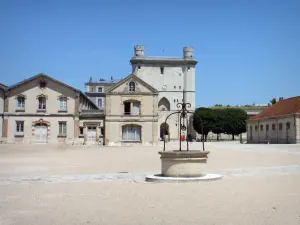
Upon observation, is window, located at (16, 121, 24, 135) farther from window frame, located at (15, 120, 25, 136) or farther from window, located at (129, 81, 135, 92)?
window, located at (129, 81, 135, 92)

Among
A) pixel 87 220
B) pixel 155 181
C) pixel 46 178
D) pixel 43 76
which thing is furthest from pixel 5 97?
pixel 87 220

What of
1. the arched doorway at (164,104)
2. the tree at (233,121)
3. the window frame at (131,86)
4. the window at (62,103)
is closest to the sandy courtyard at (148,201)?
the window frame at (131,86)

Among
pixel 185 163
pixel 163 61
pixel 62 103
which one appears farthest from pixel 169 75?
pixel 185 163

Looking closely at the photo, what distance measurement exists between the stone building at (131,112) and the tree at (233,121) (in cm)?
2980

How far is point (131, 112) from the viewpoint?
129 ft

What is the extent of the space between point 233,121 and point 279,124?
2185 cm

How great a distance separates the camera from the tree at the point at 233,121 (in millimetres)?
66625

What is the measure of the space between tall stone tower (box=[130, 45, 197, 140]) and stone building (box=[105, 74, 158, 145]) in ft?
98.9

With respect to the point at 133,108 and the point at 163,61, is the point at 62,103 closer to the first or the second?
the point at 133,108

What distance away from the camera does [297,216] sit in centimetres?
646

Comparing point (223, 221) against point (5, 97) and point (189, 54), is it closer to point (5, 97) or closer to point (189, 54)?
point (5, 97)

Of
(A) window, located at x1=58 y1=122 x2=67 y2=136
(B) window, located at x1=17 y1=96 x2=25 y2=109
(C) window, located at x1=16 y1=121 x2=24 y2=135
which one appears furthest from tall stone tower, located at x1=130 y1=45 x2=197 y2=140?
(C) window, located at x1=16 y1=121 x2=24 y2=135

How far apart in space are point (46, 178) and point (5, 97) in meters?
30.7

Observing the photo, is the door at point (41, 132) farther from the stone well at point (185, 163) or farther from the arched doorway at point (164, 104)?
the arched doorway at point (164, 104)
